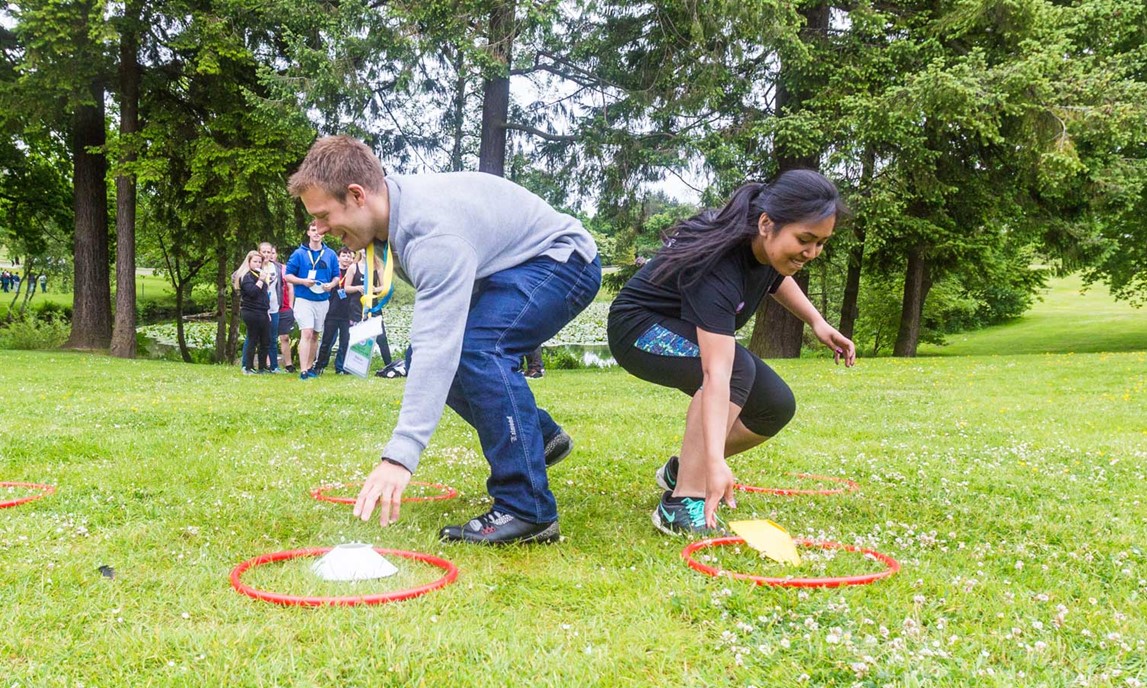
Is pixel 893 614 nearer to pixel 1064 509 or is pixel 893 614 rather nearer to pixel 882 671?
pixel 882 671

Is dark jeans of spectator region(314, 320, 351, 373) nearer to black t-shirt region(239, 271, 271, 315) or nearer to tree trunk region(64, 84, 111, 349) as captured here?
black t-shirt region(239, 271, 271, 315)

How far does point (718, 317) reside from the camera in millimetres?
3588

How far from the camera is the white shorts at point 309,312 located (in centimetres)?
1229

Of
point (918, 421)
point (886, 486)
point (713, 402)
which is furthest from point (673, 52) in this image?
point (713, 402)

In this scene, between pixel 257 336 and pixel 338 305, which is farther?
pixel 257 336

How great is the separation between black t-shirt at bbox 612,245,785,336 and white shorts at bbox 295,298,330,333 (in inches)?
352

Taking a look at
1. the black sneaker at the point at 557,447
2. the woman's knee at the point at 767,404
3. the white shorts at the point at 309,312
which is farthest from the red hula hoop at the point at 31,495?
the white shorts at the point at 309,312

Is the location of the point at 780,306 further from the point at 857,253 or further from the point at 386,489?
the point at 386,489

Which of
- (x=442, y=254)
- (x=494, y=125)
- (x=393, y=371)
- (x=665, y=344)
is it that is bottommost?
(x=393, y=371)

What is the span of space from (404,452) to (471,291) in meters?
0.66

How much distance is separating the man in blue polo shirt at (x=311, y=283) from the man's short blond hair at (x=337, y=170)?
351 inches

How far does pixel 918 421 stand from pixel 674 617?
21.1 feet

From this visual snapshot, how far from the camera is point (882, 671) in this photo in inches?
92.1

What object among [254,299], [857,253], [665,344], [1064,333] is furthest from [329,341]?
A: [1064,333]
